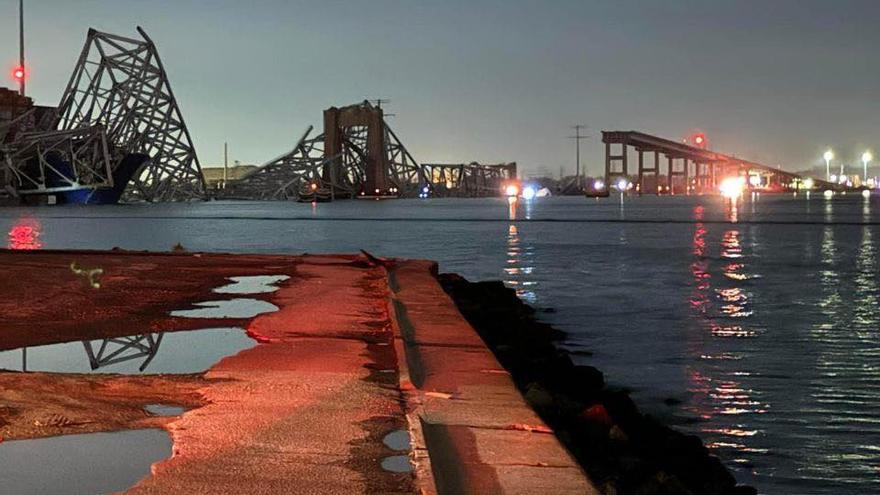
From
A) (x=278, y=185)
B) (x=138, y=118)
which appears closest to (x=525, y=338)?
(x=138, y=118)

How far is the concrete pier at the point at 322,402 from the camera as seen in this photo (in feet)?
16.3

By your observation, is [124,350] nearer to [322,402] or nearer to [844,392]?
[322,402]

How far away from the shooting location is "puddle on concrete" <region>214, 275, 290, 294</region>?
14.5 metres

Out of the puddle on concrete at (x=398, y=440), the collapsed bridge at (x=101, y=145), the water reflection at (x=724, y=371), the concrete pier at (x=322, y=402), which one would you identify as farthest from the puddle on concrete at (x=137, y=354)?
the collapsed bridge at (x=101, y=145)

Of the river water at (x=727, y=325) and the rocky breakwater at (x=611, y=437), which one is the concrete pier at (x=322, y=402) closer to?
the rocky breakwater at (x=611, y=437)

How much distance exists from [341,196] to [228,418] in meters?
190

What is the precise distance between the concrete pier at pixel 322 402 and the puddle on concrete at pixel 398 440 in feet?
0.23

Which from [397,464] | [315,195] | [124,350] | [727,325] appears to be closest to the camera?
[397,464]

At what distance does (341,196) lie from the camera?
640 ft

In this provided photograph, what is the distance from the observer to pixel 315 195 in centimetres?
17138

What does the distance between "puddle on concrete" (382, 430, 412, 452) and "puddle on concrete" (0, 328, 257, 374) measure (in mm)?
2872

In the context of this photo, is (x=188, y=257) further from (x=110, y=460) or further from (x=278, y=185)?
(x=278, y=185)

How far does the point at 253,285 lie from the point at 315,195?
157 metres

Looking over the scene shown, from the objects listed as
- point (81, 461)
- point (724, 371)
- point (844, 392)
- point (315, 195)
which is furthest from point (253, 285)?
point (315, 195)
